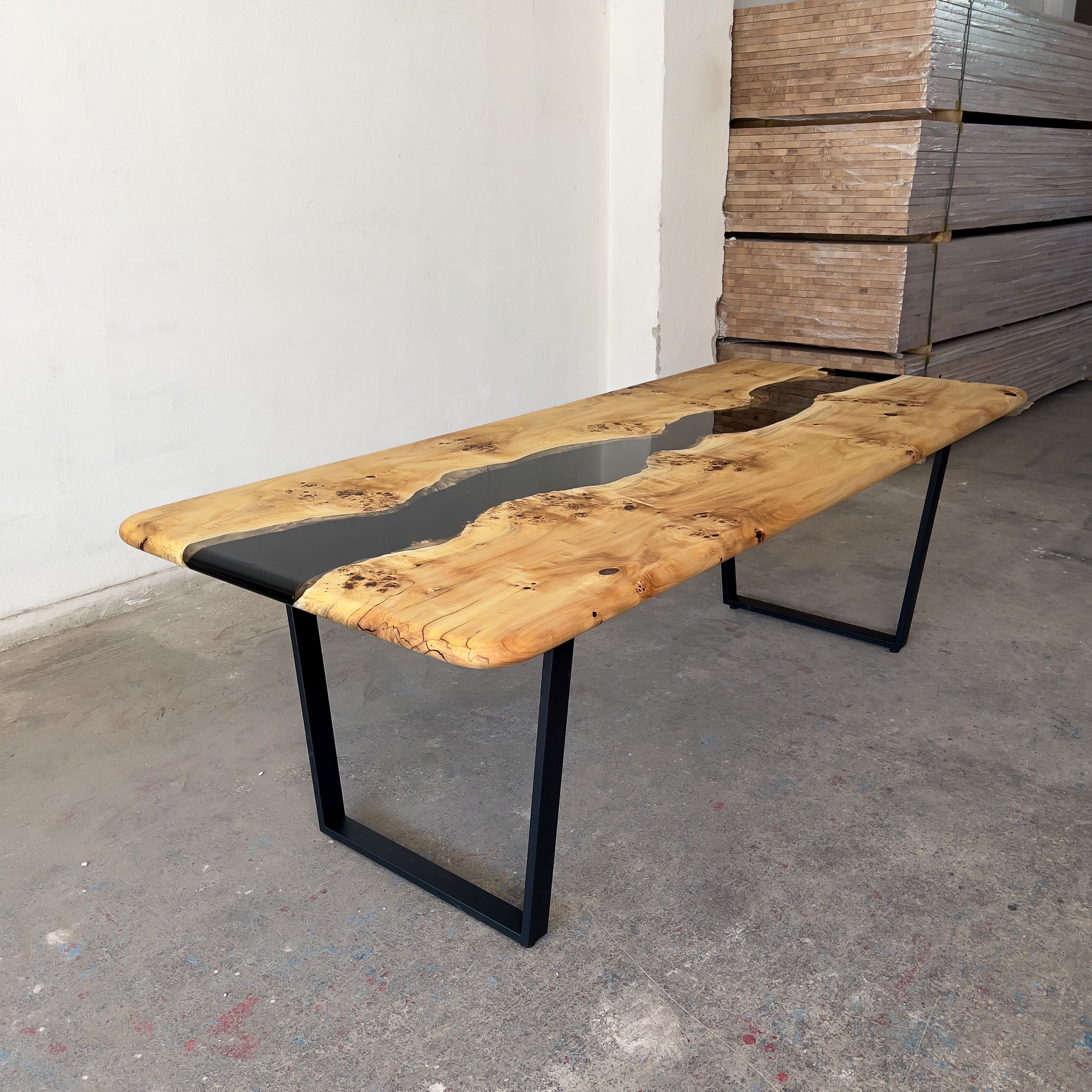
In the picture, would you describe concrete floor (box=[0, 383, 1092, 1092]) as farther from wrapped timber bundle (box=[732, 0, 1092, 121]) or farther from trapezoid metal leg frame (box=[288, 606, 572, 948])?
wrapped timber bundle (box=[732, 0, 1092, 121])

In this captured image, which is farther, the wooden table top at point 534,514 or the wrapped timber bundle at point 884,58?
the wrapped timber bundle at point 884,58

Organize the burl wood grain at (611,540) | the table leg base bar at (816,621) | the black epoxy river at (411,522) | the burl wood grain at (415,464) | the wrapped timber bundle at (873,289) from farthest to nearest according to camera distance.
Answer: the wrapped timber bundle at (873,289)
the table leg base bar at (816,621)
the burl wood grain at (415,464)
the black epoxy river at (411,522)
the burl wood grain at (611,540)

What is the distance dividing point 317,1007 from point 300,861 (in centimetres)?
35

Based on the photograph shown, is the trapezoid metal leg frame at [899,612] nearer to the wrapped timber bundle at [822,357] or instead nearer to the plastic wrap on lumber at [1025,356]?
the wrapped timber bundle at [822,357]

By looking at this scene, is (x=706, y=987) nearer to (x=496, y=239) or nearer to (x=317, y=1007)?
(x=317, y=1007)

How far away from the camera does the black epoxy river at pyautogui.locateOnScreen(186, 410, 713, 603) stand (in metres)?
1.31

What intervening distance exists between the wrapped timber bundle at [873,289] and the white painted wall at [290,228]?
398 millimetres

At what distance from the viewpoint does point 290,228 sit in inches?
114

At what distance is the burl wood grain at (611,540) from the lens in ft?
3.78

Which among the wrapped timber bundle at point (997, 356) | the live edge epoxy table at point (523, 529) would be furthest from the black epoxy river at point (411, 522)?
the wrapped timber bundle at point (997, 356)

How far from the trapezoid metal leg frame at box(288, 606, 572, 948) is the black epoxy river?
0.63 feet

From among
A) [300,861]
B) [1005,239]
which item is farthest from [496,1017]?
[1005,239]

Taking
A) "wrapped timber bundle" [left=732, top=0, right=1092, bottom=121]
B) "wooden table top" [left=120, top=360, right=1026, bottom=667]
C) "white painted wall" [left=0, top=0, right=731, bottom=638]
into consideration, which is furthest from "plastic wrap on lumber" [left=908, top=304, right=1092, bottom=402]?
"wooden table top" [left=120, top=360, right=1026, bottom=667]

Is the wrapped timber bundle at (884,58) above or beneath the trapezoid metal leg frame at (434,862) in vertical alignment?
above
